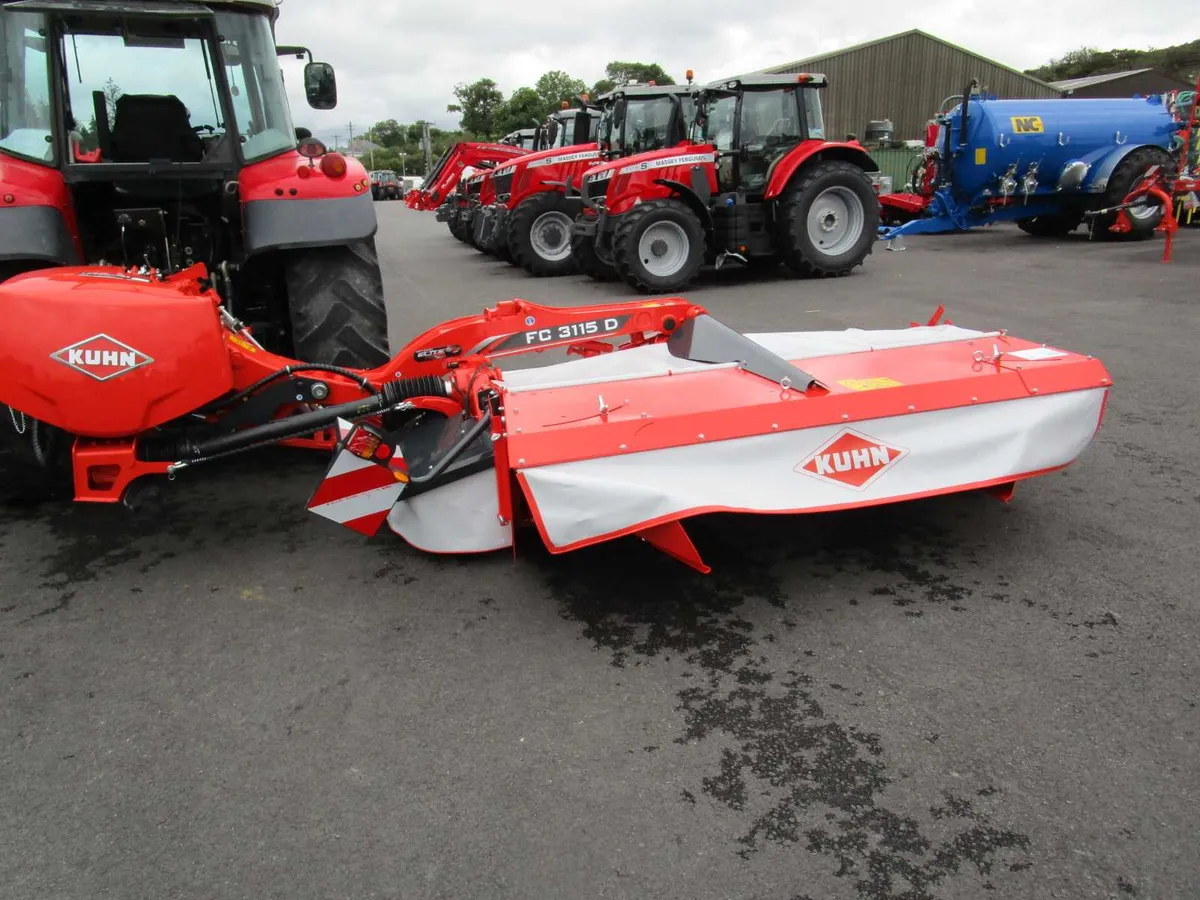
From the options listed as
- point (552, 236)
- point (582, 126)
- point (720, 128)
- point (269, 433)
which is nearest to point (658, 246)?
point (720, 128)

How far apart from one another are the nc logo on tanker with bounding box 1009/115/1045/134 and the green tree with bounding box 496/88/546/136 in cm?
4530

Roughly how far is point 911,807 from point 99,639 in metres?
2.38

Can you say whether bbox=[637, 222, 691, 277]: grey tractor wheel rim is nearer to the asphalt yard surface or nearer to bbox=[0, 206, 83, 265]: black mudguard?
the asphalt yard surface

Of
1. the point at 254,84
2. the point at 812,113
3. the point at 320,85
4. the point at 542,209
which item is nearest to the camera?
the point at 254,84

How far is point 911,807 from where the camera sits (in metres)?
2.04

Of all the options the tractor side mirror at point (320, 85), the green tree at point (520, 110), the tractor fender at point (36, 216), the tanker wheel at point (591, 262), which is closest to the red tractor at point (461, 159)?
the tanker wheel at point (591, 262)

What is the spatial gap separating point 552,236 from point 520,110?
169 ft

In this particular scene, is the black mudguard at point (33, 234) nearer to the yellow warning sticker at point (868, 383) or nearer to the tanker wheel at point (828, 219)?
the yellow warning sticker at point (868, 383)

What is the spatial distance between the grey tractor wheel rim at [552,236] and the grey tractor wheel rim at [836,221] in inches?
133

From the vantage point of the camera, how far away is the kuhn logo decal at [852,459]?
2881 mm

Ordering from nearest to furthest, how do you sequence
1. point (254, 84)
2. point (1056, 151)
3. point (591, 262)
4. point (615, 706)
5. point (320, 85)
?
point (615, 706), point (254, 84), point (320, 85), point (591, 262), point (1056, 151)

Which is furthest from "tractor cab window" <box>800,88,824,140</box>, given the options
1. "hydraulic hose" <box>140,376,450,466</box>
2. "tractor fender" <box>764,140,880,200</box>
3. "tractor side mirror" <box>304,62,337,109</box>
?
"hydraulic hose" <box>140,376,450,466</box>

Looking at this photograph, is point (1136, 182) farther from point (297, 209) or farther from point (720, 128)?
point (297, 209)

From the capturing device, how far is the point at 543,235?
39.4 feet
